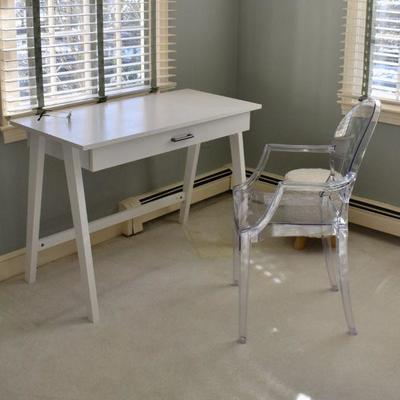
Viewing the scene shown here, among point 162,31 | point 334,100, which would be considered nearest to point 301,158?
point 334,100

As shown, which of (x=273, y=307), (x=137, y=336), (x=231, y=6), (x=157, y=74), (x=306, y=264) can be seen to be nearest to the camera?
(x=137, y=336)

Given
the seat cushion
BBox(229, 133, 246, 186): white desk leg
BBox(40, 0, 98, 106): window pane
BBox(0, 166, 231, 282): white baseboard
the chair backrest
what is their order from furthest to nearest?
the seat cushion
BBox(229, 133, 246, 186): white desk leg
BBox(0, 166, 231, 282): white baseboard
BBox(40, 0, 98, 106): window pane
the chair backrest

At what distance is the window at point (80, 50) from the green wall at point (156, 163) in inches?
6.4

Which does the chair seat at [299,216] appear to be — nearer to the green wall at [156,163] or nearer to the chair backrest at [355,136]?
the chair backrest at [355,136]

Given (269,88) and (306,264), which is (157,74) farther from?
(306,264)

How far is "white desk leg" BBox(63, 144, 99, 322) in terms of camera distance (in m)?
2.80

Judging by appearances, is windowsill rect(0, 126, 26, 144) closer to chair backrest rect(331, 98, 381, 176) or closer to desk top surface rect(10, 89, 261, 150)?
desk top surface rect(10, 89, 261, 150)

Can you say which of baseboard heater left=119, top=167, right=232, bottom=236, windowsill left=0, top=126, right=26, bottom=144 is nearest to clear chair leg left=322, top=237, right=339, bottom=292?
baseboard heater left=119, top=167, right=232, bottom=236

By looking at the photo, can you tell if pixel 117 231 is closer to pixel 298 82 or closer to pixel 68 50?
pixel 68 50

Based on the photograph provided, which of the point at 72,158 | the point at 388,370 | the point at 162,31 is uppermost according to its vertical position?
the point at 162,31

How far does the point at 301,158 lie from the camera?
13.5ft

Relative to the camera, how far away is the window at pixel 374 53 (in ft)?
11.6

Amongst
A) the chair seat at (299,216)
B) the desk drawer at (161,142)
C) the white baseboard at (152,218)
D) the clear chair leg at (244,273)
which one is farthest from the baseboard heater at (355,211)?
the clear chair leg at (244,273)

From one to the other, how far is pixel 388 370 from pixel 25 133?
1781 mm
